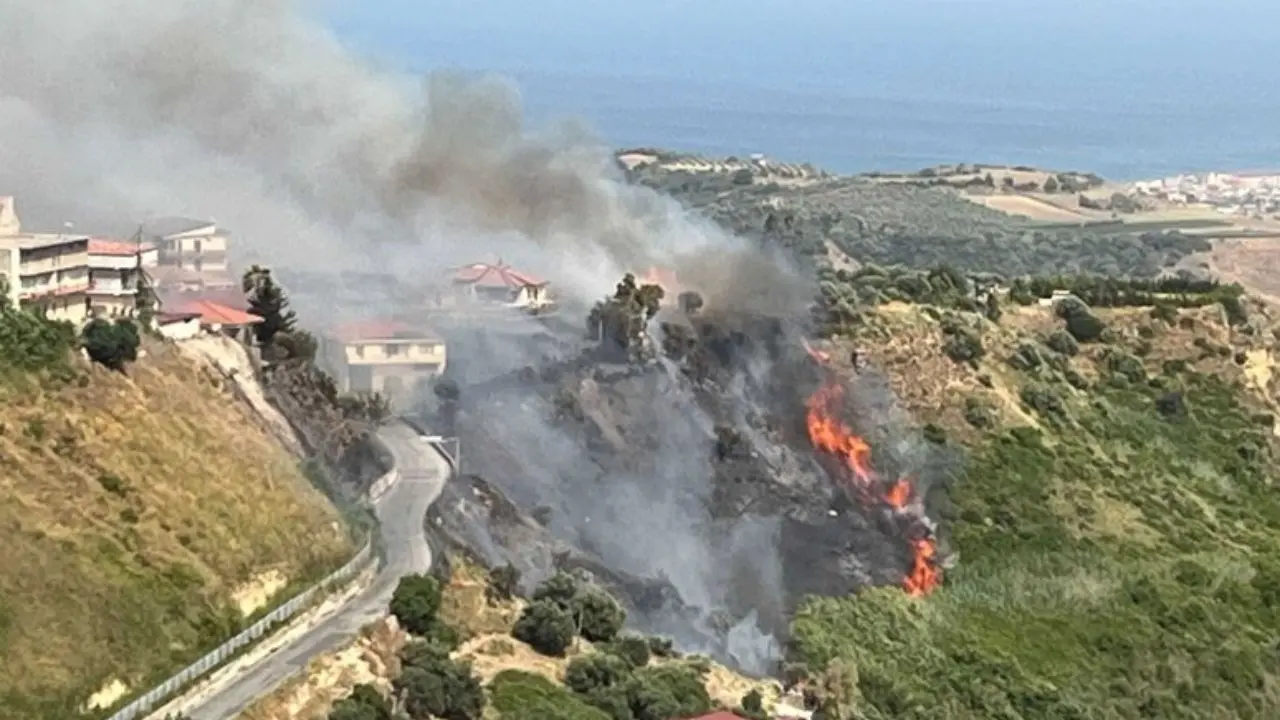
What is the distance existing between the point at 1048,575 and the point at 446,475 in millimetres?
16337

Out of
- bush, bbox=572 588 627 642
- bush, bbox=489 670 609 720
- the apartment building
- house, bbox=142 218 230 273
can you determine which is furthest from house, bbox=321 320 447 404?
bush, bbox=489 670 609 720

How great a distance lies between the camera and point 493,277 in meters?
68.1

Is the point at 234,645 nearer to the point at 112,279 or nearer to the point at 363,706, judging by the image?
the point at 363,706

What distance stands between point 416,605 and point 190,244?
2726 cm

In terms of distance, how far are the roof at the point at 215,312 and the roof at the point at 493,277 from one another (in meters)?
16.0

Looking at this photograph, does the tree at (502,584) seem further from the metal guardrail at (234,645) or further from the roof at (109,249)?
the roof at (109,249)

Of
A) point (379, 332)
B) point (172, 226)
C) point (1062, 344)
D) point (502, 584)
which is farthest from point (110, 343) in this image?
point (1062, 344)

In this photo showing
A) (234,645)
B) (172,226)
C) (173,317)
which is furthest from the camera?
(172,226)

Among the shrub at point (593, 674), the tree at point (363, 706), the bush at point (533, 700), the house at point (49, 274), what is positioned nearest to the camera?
the tree at point (363, 706)

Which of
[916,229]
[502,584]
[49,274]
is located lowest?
[916,229]

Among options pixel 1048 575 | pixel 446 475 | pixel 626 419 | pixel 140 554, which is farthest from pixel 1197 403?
pixel 140 554

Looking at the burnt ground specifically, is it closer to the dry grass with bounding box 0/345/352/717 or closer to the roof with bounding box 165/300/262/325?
the dry grass with bounding box 0/345/352/717

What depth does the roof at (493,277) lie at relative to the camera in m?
67.6

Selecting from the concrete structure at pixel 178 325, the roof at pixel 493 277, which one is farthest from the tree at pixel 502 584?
the roof at pixel 493 277
